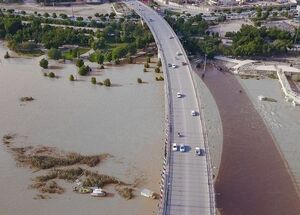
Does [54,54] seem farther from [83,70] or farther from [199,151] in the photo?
[199,151]

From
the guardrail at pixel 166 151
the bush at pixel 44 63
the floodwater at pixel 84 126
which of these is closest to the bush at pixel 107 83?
the floodwater at pixel 84 126

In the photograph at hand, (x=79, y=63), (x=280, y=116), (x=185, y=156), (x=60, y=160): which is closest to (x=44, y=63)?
(x=79, y=63)

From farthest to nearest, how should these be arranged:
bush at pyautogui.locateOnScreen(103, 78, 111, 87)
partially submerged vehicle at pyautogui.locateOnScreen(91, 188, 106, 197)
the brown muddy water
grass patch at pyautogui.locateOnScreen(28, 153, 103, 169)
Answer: bush at pyautogui.locateOnScreen(103, 78, 111, 87)
grass patch at pyautogui.locateOnScreen(28, 153, 103, 169)
partially submerged vehicle at pyautogui.locateOnScreen(91, 188, 106, 197)
the brown muddy water

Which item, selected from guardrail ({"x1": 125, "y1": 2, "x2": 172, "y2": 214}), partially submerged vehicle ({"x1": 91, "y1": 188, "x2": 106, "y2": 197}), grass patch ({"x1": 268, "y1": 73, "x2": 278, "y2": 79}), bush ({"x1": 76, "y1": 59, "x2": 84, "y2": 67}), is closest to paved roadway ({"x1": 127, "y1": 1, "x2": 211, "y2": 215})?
guardrail ({"x1": 125, "y1": 2, "x2": 172, "y2": 214})

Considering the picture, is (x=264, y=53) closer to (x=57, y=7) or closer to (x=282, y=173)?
(x=282, y=173)

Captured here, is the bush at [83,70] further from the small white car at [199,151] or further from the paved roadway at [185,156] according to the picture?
the small white car at [199,151]

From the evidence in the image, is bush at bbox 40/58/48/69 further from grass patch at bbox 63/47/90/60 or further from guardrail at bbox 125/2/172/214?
guardrail at bbox 125/2/172/214
